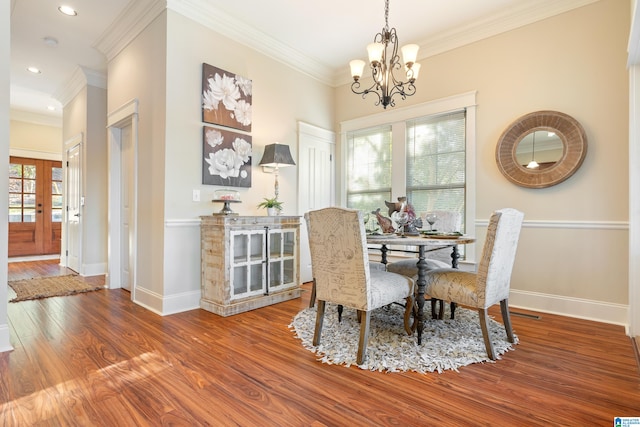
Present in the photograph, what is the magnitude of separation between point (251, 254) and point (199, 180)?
2.96 feet

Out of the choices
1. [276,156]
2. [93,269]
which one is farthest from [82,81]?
[276,156]

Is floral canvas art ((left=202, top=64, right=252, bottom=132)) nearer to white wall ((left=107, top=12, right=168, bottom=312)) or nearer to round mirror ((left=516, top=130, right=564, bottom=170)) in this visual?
white wall ((left=107, top=12, right=168, bottom=312))

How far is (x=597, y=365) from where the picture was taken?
1.99m

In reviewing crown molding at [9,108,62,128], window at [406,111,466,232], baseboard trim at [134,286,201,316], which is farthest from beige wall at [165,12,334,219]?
crown molding at [9,108,62,128]

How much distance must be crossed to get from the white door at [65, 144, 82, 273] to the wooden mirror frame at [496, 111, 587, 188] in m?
5.80

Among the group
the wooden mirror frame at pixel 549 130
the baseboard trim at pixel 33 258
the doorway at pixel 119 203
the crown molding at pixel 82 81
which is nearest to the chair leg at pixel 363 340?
the wooden mirror frame at pixel 549 130

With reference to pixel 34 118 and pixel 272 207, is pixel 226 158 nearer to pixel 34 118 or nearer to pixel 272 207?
pixel 272 207

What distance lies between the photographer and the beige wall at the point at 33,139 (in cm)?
649

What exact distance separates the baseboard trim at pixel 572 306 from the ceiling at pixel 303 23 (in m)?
2.70

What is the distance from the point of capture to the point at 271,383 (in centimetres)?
178

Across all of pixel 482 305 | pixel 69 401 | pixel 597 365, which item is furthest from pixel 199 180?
pixel 597 365

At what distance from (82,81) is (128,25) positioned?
2084 millimetres

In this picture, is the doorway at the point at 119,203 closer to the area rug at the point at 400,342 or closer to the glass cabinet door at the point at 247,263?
the glass cabinet door at the point at 247,263

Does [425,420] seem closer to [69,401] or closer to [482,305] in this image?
[482,305]
